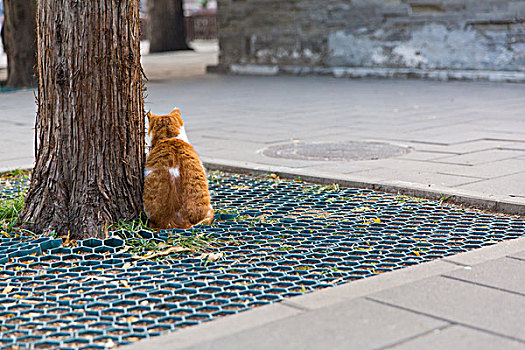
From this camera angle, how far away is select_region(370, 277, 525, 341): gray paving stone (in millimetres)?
2572

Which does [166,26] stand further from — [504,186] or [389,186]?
[504,186]

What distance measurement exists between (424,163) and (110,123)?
2755 mm

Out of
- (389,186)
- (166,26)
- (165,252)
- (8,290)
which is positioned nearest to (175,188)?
(165,252)

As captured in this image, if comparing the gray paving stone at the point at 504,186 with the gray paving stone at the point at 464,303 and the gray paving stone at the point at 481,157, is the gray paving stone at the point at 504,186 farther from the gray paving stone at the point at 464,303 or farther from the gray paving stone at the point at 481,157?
the gray paving stone at the point at 464,303

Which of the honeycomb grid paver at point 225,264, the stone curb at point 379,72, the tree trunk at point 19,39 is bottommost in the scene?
the honeycomb grid paver at point 225,264

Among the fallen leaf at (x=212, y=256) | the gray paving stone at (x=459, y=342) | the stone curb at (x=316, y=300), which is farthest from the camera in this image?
the fallen leaf at (x=212, y=256)

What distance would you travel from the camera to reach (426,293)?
113 inches

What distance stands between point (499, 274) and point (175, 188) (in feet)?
5.78

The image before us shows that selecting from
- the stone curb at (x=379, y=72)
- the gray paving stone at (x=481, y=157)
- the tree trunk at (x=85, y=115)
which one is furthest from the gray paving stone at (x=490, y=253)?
the stone curb at (x=379, y=72)

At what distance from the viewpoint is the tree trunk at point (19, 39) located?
40.2 ft

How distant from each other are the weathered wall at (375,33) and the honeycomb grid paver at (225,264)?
7820 mm

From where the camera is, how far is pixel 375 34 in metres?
13.1

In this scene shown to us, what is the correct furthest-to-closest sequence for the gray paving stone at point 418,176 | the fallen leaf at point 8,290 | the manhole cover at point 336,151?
the manhole cover at point 336,151
the gray paving stone at point 418,176
the fallen leaf at point 8,290

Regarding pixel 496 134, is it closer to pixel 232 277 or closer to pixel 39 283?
pixel 232 277
